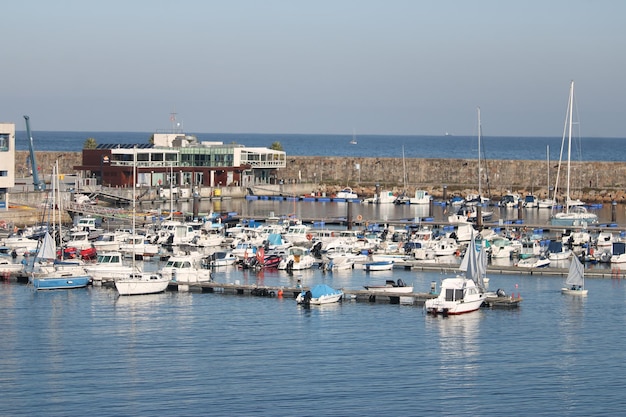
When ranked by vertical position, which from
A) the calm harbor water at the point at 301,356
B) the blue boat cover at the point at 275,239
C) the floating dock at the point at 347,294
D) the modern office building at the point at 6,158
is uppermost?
the modern office building at the point at 6,158

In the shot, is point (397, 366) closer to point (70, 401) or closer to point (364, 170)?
point (70, 401)

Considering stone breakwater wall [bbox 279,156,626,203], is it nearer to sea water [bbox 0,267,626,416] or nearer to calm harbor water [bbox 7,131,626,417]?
calm harbor water [bbox 7,131,626,417]

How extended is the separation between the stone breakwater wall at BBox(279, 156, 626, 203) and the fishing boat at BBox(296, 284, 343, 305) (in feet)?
191

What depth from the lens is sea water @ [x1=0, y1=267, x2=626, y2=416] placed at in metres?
37.4

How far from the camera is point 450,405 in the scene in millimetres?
37344

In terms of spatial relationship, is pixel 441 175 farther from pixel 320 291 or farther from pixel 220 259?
pixel 320 291

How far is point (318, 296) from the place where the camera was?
53031 millimetres

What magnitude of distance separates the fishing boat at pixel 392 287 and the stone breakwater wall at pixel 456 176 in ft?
182

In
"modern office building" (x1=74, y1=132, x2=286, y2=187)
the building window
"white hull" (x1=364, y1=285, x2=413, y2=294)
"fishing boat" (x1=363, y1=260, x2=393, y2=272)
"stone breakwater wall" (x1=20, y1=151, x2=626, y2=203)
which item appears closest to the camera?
"white hull" (x1=364, y1=285, x2=413, y2=294)

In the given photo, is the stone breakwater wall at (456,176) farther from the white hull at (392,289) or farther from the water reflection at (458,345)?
the water reflection at (458,345)

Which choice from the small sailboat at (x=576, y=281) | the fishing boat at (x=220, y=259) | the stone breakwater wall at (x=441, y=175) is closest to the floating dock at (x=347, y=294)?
the small sailboat at (x=576, y=281)

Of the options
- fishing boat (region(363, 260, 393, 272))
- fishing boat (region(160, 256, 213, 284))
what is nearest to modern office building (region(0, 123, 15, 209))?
fishing boat (region(160, 256, 213, 284))

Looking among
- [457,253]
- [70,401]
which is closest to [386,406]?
[70,401]

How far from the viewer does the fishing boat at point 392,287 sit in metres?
54.4
